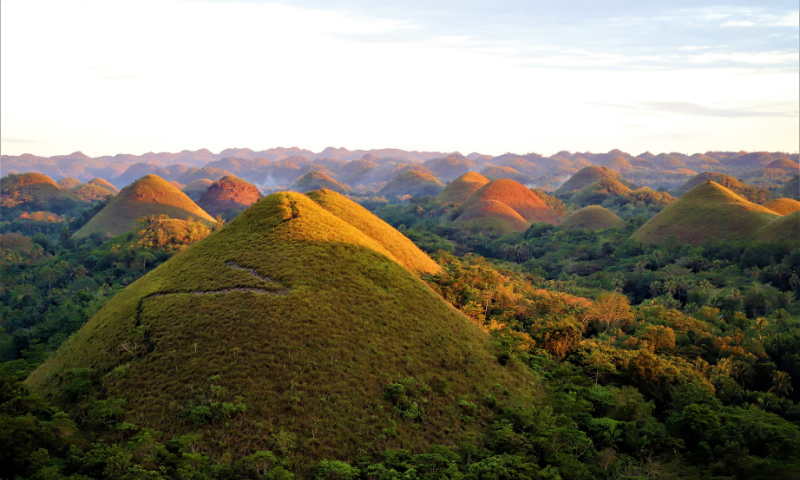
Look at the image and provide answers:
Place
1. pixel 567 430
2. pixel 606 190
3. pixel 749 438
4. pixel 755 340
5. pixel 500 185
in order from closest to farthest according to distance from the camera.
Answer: pixel 567 430 → pixel 749 438 → pixel 755 340 → pixel 500 185 → pixel 606 190

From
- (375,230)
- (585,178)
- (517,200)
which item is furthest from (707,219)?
(585,178)

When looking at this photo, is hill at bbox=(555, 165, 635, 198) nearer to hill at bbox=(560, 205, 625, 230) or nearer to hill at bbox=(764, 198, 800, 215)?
hill at bbox=(560, 205, 625, 230)

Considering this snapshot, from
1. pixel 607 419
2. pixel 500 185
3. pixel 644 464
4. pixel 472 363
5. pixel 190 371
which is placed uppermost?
pixel 500 185

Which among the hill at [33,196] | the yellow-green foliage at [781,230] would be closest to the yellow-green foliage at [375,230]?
the yellow-green foliage at [781,230]

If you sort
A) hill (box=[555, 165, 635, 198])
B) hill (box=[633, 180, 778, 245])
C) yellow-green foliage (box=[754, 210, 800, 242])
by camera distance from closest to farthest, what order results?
yellow-green foliage (box=[754, 210, 800, 242]) → hill (box=[633, 180, 778, 245]) → hill (box=[555, 165, 635, 198])

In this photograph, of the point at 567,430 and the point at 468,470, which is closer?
the point at 468,470

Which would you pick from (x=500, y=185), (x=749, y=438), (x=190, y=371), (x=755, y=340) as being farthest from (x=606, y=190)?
(x=190, y=371)

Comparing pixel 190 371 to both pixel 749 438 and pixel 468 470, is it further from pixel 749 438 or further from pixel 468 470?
pixel 749 438

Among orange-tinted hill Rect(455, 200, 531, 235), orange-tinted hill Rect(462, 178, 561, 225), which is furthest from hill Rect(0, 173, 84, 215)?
orange-tinted hill Rect(462, 178, 561, 225)
